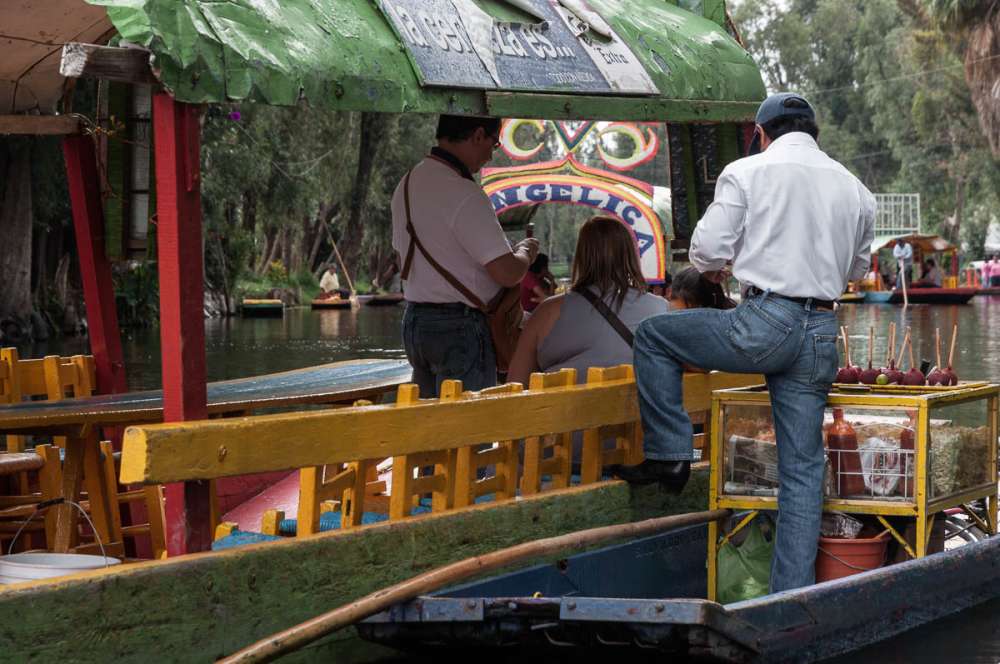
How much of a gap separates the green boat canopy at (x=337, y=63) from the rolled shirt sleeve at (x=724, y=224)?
1.99 feet

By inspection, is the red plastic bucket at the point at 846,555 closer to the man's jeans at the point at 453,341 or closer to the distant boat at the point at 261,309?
the man's jeans at the point at 453,341

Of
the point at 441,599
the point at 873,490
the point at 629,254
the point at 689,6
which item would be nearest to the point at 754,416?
the point at 873,490

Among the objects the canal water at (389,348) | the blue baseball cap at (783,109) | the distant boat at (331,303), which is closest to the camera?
the blue baseball cap at (783,109)

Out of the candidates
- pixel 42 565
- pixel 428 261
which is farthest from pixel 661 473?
pixel 42 565

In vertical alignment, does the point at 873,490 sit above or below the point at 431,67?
below

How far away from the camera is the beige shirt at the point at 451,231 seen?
5.84 m

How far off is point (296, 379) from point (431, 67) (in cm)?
294

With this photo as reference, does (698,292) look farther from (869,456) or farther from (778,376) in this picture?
(778,376)

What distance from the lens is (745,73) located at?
20.8 ft

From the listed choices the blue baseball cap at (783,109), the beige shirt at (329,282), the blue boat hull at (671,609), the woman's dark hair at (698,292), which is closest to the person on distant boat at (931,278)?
the beige shirt at (329,282)

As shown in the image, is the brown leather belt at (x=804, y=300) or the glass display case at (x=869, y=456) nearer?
the brown leather belt at (x=804, y=300)

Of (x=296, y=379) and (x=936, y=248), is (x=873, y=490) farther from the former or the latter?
(x=936, y=248)

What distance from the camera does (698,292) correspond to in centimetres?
778

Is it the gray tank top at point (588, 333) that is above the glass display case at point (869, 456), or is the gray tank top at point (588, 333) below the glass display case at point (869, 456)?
above
